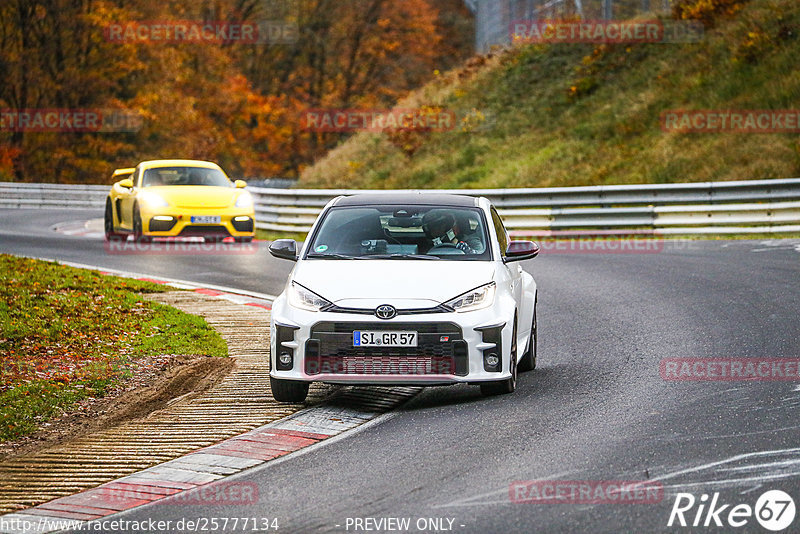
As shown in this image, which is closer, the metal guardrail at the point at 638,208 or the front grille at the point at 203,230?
the front grille at the point at 203,230

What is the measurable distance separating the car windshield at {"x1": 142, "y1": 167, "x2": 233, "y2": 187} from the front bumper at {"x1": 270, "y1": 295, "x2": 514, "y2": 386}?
15.0 m

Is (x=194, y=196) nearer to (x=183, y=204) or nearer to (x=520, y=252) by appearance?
(x=183, y=204)

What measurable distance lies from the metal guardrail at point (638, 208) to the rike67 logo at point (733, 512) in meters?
15.9

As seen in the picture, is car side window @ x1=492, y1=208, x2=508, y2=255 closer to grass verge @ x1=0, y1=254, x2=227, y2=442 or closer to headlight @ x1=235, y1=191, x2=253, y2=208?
grass verge @ x1=0, y1=254, x2=227, y2=442

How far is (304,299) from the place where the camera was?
882cm

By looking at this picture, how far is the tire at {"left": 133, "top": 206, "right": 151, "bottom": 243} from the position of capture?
22.4 metres

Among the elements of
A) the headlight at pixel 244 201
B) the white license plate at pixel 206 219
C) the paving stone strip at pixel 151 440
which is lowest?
the white license plate at pixel 206 219

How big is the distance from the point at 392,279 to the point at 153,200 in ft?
46.6

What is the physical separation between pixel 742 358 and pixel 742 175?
18083mm

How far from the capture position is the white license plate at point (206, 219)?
22.2 m

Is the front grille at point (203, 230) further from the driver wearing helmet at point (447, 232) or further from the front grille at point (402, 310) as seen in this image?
the front grille at point (402, 310)

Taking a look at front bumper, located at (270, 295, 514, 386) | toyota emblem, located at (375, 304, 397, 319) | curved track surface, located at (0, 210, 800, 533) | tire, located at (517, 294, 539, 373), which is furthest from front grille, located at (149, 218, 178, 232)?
toyota emblem, located at (375, 304, 397, 319)

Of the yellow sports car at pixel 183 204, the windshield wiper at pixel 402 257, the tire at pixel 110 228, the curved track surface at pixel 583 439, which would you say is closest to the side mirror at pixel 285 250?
the windshield wiper at pixel 402 257

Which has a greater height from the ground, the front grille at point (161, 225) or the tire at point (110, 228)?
the front grille at point (161, 225)
